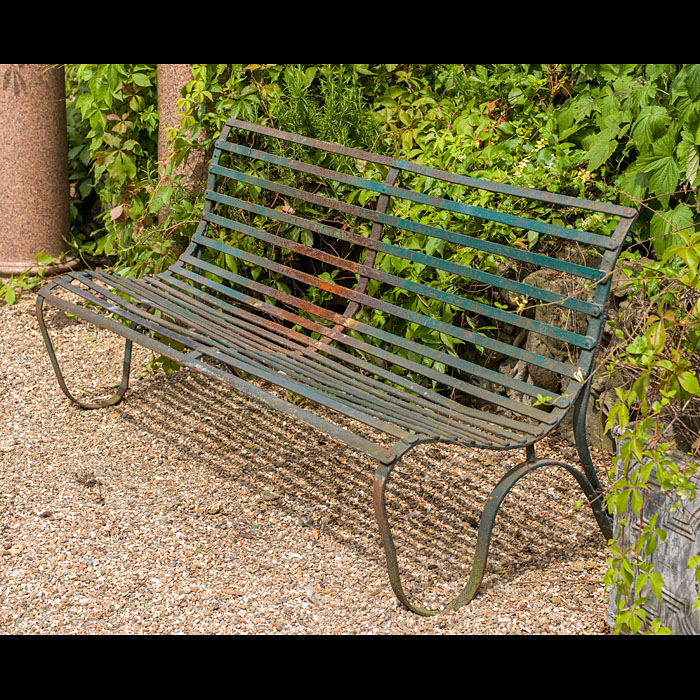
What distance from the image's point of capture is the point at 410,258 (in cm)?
323

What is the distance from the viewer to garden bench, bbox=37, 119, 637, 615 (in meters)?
2.74

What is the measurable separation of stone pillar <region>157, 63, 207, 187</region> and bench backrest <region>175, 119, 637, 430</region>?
0.52 feet

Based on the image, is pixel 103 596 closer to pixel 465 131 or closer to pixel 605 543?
pixel 605 543

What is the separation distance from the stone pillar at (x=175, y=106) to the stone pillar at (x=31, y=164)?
101 centimetres

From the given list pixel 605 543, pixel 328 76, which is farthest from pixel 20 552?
pixel 328 76

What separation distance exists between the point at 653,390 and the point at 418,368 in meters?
0.84

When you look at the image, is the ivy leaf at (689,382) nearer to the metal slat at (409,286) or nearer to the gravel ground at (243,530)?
the metal slat at (409,286)

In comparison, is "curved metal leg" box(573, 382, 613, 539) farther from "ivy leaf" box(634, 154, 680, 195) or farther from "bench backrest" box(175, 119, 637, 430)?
"ivy leaf" box(634, 154, 680, 195)

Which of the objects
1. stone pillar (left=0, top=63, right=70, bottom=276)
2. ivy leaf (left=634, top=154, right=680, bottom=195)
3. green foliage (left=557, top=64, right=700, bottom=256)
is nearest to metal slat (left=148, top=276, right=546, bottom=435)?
green foliage (left=557, top=64, right=700, bottom=256)

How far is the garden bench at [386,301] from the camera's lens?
274 cm

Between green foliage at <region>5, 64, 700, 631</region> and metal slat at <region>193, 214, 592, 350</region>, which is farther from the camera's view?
green foliage at <region>5, 64, 700, 631</region>

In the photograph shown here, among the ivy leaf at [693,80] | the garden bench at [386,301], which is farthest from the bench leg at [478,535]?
the ivy leaf at [693,80]

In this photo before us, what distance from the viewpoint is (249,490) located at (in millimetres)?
3449

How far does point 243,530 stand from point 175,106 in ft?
7.16
